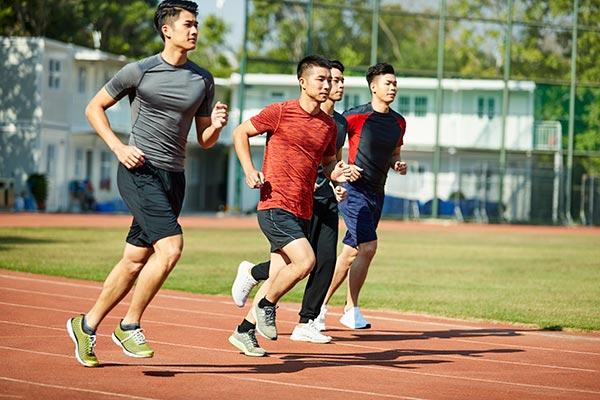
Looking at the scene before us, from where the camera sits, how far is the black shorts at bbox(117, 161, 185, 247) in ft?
26.3

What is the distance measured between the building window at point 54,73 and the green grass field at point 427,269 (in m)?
19.9

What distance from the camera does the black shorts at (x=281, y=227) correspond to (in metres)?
9.23

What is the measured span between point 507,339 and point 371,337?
1.43 m

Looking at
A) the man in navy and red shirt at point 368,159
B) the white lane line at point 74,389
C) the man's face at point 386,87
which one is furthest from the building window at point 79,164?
the white lane line at point 74,389

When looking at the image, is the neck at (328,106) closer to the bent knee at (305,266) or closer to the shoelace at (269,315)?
the bent knee at (305,266)

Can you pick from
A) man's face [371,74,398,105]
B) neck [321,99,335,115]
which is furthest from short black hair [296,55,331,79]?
man's face [371,74,398,105]

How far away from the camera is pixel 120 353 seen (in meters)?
9.07

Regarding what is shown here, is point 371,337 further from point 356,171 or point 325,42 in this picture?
point 325,42

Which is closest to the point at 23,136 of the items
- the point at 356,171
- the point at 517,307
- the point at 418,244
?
the point at 418,244

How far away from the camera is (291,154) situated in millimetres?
9383

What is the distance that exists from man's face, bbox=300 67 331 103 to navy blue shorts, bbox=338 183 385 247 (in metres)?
2.38

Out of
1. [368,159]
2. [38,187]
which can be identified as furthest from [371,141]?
[38,187]

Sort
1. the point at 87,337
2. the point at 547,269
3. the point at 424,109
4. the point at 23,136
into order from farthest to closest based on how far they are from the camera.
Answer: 1. the point at 424,109
2. the point at 23,136
3. the point at 547,269
4. the point at 87,337

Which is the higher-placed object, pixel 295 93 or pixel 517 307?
pixel 295 93
